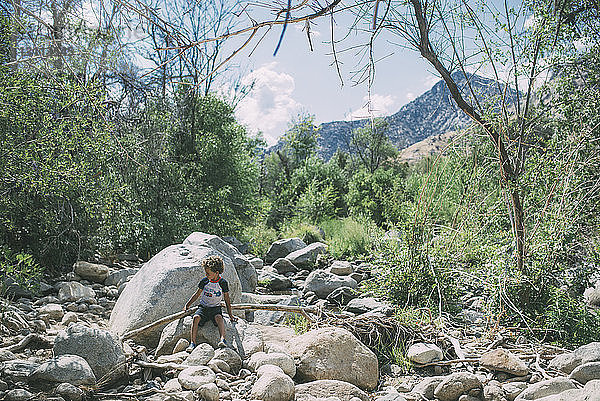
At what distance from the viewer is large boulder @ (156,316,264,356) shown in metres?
4.25

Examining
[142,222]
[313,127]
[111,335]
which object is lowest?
[111,335]

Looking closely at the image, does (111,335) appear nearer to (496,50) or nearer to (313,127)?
(496,50)

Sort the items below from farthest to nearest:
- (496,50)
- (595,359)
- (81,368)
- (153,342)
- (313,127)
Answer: (313,127) < (496,50) < (153,342) < (595,359) < (81,368)

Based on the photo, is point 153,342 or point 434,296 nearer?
point 153,342

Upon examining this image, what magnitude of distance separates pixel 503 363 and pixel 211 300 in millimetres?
2682

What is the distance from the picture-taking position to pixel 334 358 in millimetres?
3979

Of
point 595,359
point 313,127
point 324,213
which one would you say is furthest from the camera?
point 313,127

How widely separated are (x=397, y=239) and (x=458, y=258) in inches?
32.7

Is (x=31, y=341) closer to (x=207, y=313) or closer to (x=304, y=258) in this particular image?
(x=207, y=313)

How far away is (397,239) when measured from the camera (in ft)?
20.9

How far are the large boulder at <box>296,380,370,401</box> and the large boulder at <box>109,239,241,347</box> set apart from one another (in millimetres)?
1990

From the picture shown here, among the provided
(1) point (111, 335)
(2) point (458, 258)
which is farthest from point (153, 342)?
(2) point (458, 258)

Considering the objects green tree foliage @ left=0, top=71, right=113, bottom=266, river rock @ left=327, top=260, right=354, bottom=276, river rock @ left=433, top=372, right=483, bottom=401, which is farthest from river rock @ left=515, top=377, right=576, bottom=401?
river rock @ left=327, top=260, right=354, bottom=276

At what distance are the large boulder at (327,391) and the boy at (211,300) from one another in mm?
997
